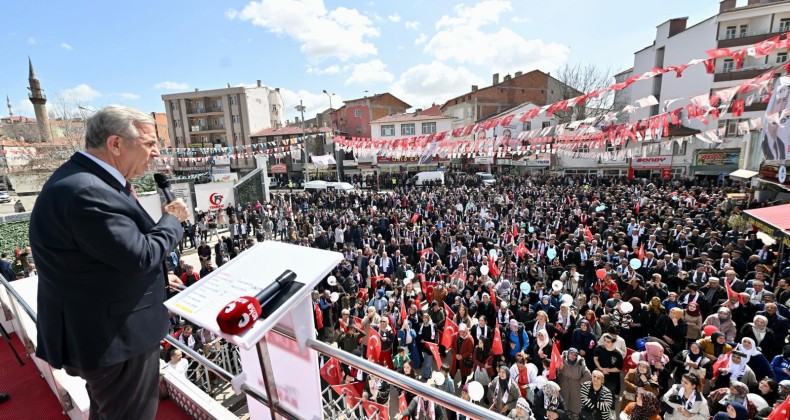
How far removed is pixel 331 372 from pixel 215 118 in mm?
47745

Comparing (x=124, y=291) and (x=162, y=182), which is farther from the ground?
(x=162, y=182)

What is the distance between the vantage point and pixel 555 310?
7469 millimetres

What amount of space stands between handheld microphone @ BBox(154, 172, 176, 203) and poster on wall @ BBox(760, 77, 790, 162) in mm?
14688

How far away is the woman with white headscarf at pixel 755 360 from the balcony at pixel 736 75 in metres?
30.3

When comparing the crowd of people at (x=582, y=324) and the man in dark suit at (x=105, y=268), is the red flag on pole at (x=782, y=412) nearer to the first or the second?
the crowd of people at (x=582, y=324)

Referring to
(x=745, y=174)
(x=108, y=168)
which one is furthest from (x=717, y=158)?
(x=108, y=168)

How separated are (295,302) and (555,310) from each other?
7238 millimetres

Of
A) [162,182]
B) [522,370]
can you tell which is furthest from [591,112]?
[162,182]

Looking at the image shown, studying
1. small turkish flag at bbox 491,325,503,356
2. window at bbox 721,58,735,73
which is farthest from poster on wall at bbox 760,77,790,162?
window at bbox 721,58,735,73

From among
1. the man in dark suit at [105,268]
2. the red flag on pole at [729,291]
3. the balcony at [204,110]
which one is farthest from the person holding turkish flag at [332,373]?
the balcony at [204,110]

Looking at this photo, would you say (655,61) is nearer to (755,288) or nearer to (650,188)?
(650,188)

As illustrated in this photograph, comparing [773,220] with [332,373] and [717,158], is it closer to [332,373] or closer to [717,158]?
[332,373]

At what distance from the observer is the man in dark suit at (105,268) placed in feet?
4.10

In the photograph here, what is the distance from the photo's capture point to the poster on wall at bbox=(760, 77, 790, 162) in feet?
34.6
